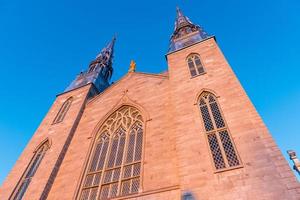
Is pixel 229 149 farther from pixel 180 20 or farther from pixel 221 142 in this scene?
pixel 180 20

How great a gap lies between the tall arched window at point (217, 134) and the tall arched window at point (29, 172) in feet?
32.1

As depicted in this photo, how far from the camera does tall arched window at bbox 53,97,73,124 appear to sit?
16.2 metres

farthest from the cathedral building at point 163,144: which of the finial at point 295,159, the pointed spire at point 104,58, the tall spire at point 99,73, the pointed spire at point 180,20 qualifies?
the pointed spire at point 104,58

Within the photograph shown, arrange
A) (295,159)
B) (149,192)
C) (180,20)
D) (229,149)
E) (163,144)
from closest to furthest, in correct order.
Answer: (295,159), (229,149), (149,192), (163,144), (180,20)

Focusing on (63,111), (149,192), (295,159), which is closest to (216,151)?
(295,159)

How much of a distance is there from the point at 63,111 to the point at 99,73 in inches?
253

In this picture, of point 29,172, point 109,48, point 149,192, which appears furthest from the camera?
point 109,48

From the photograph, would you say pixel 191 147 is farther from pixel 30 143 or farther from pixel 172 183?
pixel 30 143

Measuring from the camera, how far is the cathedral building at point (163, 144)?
7648 millimetres

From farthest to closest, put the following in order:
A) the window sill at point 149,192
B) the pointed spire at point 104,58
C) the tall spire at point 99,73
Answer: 1. the pointed spire at point 104,58
2. the tall spire at point 99,73
3. the window sill at point 149,192

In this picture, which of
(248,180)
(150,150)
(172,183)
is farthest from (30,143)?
(248,180)

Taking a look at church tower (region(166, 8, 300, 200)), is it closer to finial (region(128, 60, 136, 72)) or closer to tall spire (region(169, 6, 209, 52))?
tall spire (region(169, 6, 209, 52))

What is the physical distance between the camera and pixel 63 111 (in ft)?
55.9

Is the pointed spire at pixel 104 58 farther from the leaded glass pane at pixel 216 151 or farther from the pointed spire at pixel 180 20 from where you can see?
the leaded glass pane at pixel 216 151
